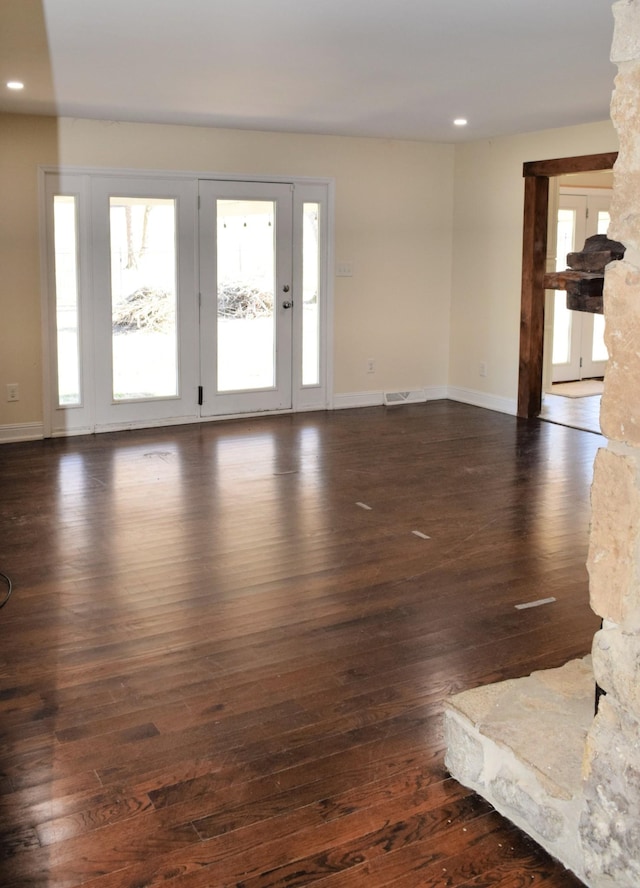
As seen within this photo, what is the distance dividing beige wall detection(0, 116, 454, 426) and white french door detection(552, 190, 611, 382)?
1.47 meters

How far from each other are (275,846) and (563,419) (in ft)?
19.2

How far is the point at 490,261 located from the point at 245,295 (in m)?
2.23

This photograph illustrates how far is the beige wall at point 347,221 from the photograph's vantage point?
21.1 ft

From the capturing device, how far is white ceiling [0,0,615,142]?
366cm

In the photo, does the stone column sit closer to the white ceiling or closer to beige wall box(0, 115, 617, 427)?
the white ceiling

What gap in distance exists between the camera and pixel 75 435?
6840mm

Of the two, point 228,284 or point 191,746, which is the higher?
point 228,284

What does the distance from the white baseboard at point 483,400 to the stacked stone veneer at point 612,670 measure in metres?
5.71

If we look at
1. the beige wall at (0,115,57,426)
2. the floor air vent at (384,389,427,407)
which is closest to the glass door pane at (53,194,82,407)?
the beige wall at (0,115,57,426)

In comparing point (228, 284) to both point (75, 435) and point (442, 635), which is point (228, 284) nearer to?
point (75, 435)

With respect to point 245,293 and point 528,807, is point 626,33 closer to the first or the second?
point 528,807

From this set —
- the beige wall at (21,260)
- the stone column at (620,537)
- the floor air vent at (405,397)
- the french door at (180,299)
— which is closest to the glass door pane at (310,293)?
the french door at (180,299)

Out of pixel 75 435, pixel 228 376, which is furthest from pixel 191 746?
pixel 228 376

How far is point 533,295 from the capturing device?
24.1ft
